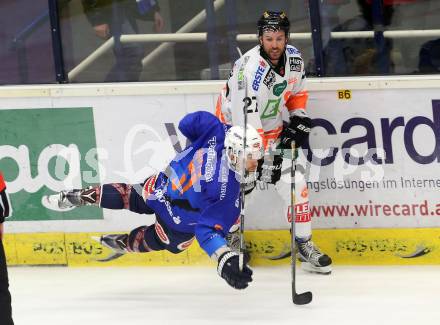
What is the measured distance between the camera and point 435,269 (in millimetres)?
6117

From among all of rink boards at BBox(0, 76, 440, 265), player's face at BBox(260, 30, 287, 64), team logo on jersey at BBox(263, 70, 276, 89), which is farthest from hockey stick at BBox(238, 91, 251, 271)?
rink boards at BBox(0, 76, 440, 265)

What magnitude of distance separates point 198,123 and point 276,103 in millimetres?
599

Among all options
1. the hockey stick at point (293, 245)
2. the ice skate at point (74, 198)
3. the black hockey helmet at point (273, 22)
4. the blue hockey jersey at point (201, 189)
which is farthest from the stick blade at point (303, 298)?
the black hockey helmet at point (273, 22)

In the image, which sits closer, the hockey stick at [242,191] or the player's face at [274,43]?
the hockey stick at [242,191]

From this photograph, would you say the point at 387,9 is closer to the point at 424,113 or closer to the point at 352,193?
the point at 424,113

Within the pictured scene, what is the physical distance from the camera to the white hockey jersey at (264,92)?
5926mm

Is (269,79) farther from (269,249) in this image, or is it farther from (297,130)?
(269,249)

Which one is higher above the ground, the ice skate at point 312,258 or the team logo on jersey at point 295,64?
the team logo on jersey at point 295,64

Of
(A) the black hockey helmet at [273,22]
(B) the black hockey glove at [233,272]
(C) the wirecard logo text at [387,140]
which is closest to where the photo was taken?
(B) the black hockey glove at [233,272]

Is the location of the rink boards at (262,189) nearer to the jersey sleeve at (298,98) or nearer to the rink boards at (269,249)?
the rink boards at (269,249)

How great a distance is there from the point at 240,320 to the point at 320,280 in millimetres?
816

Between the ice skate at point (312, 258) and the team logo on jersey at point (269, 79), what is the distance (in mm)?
900

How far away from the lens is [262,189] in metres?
6.42

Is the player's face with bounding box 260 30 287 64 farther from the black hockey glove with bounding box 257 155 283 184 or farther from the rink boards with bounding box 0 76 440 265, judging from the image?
the black hockey glove with bounding box 257 155 283 184
